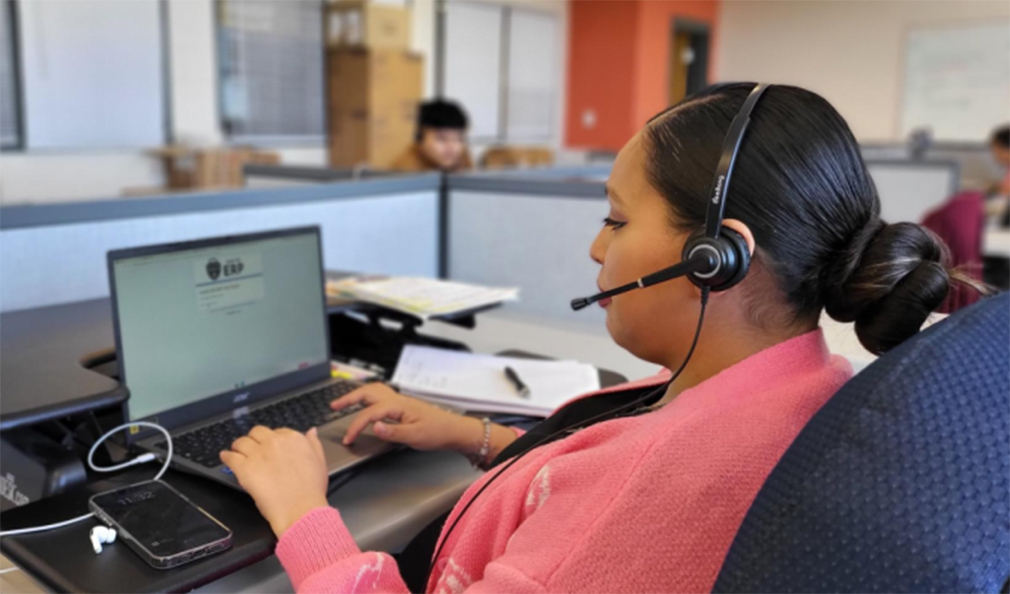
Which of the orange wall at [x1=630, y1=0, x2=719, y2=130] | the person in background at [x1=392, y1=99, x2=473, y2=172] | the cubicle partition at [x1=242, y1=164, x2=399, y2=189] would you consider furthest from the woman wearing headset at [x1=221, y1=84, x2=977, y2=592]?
the orange wall at [x1=630, y1=0, x2=719, y2=130]

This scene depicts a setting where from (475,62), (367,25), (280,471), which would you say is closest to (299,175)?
(280,471)

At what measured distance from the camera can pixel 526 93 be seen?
6.75m

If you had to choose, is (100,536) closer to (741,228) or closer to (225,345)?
(225,345)

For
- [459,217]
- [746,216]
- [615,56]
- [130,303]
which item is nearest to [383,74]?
[615,56]

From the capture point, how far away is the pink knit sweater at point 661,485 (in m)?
0.58

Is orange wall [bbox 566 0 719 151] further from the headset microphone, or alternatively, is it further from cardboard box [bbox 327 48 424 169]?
the headset microphone

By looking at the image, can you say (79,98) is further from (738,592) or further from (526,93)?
(738,592)

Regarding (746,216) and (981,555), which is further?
(746,216)

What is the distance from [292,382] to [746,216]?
2.38 ft

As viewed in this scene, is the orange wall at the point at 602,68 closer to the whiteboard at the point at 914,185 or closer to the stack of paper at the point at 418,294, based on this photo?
the whiteboard at the point at 914,185

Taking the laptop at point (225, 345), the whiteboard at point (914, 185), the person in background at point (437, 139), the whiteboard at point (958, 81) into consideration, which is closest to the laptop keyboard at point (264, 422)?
the laptop at point (225, 345)

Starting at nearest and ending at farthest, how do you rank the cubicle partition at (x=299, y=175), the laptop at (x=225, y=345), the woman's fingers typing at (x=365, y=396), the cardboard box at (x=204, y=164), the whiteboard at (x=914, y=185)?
1. the laptop at (x=225, y=345)
2. the woman's fingers typing at (x=365, y=396)
3. the cubicle partition at (x=299, y=175)
4. the whiteboard at (x=914, y=185)
5. the cardboard box at (x=204, y=164)

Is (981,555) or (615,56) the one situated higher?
(615,56)

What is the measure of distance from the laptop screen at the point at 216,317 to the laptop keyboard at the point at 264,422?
0.13 ft
